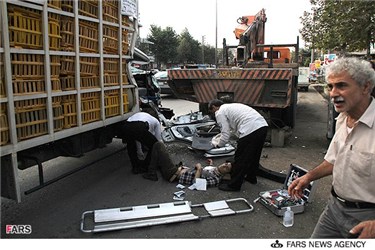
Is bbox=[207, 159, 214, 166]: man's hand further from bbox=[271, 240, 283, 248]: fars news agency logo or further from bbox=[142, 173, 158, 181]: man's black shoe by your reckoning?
bbox=[271, 240, 283, 248]: fars news agency logo

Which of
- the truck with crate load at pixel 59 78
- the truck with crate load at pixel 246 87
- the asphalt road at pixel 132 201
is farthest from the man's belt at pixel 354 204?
the truck with crate load at pixel 246 87

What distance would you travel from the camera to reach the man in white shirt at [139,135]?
4.98m

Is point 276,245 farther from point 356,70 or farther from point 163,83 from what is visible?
point 163,83

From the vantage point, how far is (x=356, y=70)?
1911 mm

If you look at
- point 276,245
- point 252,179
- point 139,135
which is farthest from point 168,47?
point 276,245

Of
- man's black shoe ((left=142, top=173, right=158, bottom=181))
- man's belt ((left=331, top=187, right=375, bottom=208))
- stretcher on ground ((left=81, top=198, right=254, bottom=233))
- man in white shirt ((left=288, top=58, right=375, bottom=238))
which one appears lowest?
stretcher on ground ((left=81, top=198, right=254, bottom=233))

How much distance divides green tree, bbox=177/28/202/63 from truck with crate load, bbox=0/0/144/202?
45.2 m

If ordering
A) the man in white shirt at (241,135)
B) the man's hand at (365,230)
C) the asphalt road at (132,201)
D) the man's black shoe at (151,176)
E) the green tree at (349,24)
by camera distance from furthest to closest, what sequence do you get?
the green tree at (349,24) < the man's black shoe at (151,176) < the man in white shirt at (241,135) < the asphalt road at (132,201) < the man's hand at (365,230)

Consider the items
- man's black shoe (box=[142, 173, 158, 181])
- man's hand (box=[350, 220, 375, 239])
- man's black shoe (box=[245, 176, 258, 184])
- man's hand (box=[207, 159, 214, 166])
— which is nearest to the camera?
man's hand (box=[350, 220, 375, 239])

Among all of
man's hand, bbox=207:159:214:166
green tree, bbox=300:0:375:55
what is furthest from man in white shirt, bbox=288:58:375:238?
green tree, bbox=300:0:375:55

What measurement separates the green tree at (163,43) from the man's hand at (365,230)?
148ft

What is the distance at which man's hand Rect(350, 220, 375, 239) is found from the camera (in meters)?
1.76

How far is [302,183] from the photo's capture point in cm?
232

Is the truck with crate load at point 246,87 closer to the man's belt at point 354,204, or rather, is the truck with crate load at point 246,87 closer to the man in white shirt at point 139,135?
the man in white shirt at point 139,135
